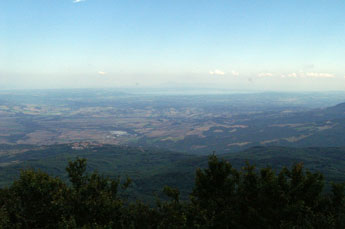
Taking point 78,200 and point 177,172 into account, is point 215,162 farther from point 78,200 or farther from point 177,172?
point 177,172

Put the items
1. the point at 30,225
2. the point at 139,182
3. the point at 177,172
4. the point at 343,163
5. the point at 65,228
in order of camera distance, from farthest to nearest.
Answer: the point at 343,163 < the point at 177,172 < the point at 139,182 < the point at 30,225 < the point at 65,228

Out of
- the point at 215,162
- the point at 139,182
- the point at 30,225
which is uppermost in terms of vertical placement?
the point at 215,162

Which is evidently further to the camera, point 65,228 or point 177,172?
point 177,172

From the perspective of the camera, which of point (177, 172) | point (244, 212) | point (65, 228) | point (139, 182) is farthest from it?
point (177, 172)

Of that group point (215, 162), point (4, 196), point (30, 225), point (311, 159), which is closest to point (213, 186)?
point (215, 162)

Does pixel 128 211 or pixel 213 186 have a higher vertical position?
pixel 213 186

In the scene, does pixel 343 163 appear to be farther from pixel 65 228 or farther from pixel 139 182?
pixel 65 228
